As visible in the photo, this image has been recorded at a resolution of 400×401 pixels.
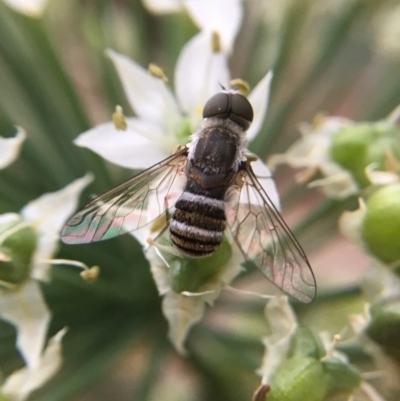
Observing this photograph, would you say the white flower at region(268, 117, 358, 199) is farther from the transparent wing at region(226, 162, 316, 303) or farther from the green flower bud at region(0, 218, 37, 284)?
the green flower bud at region(0, 218, 37, 284)

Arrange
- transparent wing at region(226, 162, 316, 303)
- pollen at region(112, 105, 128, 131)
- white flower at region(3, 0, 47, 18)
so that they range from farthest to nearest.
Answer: white flower at region(3, 0, 47, 18), pollen at region(112, 105, 128, 131), transparent wing at region(226, 162, 316, 303)

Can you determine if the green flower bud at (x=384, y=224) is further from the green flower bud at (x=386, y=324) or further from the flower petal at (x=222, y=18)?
the flower petal at (x=222, y=18)

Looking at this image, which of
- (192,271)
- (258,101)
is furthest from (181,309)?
(258,101)

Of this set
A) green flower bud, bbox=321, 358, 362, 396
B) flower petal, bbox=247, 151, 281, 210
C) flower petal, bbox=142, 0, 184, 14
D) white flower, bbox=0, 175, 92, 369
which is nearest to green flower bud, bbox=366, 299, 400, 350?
green flower bud, bbox=321, 358, 362, 396

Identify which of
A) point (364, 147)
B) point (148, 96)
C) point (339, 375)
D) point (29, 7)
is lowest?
point (339, 375)

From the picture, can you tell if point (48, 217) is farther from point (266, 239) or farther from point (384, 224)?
point (384, 224)

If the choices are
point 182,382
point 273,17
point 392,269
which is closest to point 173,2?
point 273,17

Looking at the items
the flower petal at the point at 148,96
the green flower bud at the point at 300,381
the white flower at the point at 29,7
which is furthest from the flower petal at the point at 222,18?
the green flower bud at the point at 300,381
